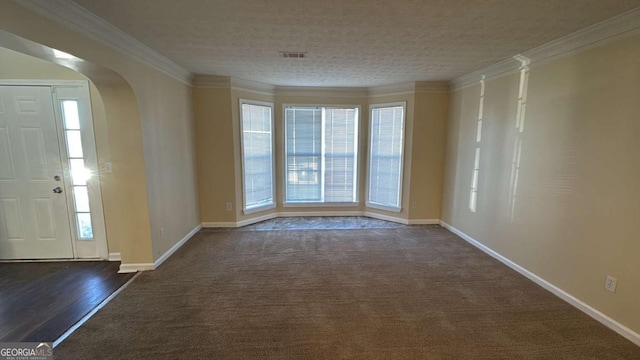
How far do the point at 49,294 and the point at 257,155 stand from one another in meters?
3.01

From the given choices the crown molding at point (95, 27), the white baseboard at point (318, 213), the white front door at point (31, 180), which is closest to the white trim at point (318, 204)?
the white baseboard at point (318, 213)

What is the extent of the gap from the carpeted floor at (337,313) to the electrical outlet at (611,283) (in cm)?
31

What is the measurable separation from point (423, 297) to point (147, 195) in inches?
120

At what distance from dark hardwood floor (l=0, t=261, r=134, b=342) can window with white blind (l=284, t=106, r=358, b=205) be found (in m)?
2.98

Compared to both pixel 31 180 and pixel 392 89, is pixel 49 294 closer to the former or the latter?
pixel 31 180

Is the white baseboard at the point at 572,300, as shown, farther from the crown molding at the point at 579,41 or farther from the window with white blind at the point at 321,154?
the window with white blind at the point at 321,154

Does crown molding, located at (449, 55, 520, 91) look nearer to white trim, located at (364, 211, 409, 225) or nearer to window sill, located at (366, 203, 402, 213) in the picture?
window sill, located at (366, 203, 402, 213)

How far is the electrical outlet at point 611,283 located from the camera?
2099 millimetres

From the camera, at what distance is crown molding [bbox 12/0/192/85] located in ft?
5.80

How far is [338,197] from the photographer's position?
5.23m

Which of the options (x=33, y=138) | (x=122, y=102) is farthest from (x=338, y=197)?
(x=33, y=138)

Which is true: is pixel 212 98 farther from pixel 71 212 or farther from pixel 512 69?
pixel 512 69

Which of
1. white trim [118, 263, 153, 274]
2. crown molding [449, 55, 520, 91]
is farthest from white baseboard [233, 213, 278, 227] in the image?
crown molding [449, 55, 520, 91]
